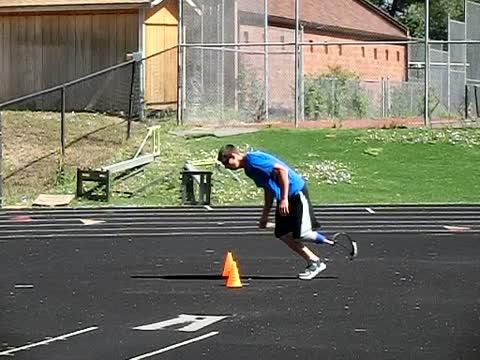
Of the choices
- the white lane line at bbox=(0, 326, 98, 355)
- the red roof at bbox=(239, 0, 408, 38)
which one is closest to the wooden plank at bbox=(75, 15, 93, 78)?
the red roof at bbox=(239, 0, 408, 38)

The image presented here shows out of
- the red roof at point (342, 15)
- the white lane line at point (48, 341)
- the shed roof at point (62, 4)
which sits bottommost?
the white lane line at point (48, 341)

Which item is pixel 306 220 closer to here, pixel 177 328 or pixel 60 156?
pixel 177 328

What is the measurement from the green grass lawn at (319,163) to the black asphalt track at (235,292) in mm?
4013

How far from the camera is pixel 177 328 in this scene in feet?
33.1

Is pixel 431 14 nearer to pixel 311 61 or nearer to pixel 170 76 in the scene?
pixel 311 61

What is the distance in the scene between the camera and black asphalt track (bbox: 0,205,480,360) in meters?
9.22

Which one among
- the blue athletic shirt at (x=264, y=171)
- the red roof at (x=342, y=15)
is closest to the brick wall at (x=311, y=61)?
the red roof at (x=342, y=15)

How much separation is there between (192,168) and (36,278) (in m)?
11.5

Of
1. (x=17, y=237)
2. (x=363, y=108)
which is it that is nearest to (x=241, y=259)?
(x=17, y=237)

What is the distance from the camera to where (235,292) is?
12344mm

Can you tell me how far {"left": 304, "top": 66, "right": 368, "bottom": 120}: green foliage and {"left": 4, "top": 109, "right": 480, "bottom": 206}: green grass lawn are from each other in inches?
178

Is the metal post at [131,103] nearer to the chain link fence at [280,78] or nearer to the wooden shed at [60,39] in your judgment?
the chain link fence at [280,78]

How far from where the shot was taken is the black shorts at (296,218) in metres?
13.3

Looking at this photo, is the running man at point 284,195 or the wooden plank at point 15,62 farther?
the wooden plank at point 15,62
